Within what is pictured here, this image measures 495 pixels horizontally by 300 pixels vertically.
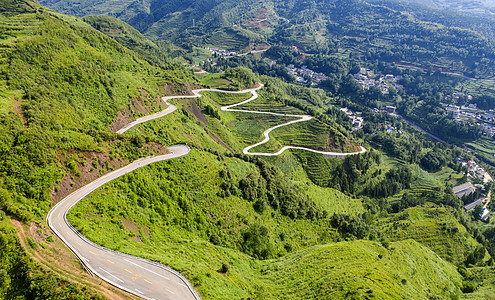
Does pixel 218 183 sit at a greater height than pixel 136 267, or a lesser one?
lesser

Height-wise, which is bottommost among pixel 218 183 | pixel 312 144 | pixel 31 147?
pixel 312 144

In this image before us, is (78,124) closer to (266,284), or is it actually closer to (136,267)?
(136,267)

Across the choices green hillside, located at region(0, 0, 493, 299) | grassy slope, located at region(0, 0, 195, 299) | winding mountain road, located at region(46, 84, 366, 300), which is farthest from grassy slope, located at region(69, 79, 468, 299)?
grassy slope, located at region(0, 0, 195, 299)

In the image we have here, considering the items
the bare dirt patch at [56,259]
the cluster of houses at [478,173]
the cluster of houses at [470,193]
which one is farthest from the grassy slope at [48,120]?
the cluster of houses at [478,173]

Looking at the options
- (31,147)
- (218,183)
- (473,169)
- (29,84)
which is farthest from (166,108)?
(473,169)

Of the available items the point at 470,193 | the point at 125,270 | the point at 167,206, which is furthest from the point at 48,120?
the point at 470,193

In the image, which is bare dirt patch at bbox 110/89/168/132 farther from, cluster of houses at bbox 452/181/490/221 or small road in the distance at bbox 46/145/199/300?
cluster of houses at bbox 452/181/490/221
